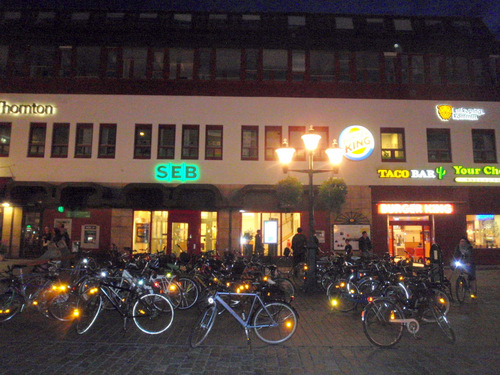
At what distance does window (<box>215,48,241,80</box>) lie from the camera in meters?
18.8

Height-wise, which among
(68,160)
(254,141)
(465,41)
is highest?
(465,41)

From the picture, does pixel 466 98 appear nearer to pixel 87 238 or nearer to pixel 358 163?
pixel 358 163

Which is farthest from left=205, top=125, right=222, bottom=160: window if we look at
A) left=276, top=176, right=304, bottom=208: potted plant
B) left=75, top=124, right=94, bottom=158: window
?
left=75, top=124, right=94, bottom=158: window

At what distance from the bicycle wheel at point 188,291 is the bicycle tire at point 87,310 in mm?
2317

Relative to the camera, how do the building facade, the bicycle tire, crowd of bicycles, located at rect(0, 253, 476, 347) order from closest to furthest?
crowd of bicycles, located at rect(0, 253, 476, 347), the bicycle tire, the building facade

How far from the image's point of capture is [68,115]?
18406mm

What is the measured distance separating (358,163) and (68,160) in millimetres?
15679

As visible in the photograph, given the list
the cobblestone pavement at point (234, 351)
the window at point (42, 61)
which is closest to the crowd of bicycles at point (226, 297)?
the cobblestone pavement at point (234, 351)

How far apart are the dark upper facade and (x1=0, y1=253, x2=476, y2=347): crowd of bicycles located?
1166 cm

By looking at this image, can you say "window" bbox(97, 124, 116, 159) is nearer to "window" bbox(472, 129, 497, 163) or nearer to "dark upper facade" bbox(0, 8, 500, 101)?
"dark upper facade" bbox(0, 8, 500, 101)

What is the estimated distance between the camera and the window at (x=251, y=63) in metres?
18.8

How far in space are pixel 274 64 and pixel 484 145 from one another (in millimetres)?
12584

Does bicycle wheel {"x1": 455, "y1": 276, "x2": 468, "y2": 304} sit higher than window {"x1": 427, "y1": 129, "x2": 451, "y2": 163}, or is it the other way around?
window {"x1": 427, "y1": 129, "x2": 451, "y2": 163}

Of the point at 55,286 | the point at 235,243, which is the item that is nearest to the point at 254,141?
the point at 235,243
